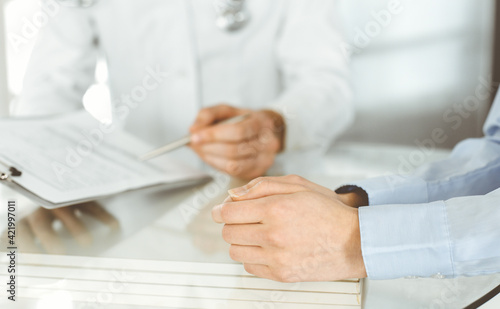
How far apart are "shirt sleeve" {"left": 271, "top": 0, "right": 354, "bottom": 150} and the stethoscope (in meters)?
0.10

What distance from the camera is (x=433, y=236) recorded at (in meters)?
0.32

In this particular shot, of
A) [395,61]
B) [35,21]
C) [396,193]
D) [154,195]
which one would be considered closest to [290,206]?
→ [396,193]

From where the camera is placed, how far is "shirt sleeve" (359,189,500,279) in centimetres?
32

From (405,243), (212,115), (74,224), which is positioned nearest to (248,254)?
(405,243)

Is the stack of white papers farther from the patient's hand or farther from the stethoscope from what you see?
the stethoscope

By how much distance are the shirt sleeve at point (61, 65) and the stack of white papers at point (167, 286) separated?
0.54m

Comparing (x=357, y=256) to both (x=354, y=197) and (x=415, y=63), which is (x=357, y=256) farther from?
(x=415, y=63)

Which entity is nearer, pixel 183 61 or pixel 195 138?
pixel 195 138

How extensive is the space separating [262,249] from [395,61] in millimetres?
1565

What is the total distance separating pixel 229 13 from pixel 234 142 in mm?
402

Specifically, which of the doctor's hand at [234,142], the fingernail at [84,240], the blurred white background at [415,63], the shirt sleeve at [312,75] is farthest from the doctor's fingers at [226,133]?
Result: the blurred white background at [415,63]

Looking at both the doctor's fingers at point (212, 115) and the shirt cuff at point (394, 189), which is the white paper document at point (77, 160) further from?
the shirt cuff at point (394, 189)

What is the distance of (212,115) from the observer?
666 mm

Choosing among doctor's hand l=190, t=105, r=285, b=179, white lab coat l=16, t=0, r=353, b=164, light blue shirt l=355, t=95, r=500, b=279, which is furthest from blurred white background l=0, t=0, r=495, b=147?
light blue shirt l=355, t=95, r=500, b=279
